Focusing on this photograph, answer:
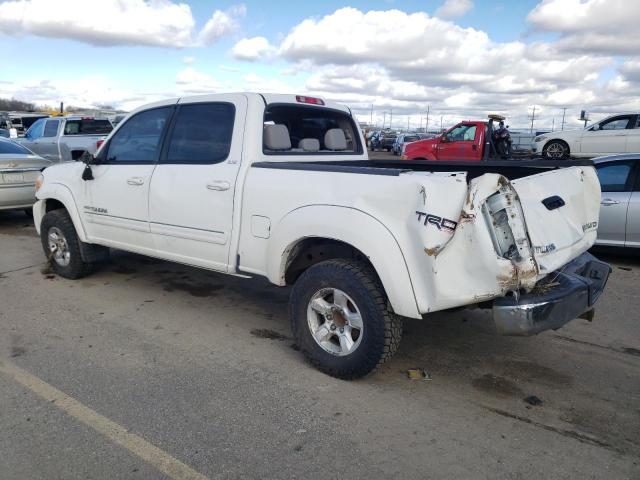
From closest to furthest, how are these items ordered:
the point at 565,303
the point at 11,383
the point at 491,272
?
1. the point at 491,272
2. the point at 565,303
3. the point at 11,383

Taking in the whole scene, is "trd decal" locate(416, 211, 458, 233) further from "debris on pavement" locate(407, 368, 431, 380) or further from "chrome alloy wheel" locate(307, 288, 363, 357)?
"debris on pavement" locate(407, 368, 431, 380)

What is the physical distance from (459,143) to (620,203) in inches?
415

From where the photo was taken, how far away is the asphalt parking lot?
110 inches

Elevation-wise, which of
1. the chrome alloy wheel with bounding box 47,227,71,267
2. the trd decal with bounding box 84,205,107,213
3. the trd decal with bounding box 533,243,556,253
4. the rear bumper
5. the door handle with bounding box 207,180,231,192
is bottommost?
the chrome alloy wheel with bounding box 47,227,71,267

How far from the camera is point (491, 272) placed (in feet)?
9.93

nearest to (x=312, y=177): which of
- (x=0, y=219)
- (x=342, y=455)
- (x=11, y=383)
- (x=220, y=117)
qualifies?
(x=220, y=117)

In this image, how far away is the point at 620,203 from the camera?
689 cm

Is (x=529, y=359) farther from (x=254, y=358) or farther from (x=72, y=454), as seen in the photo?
(x=72, y=454)

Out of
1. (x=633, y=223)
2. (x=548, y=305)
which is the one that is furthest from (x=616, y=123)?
(x=548, y=305)

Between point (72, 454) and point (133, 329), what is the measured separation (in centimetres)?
183

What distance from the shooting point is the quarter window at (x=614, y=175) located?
7.05 meters

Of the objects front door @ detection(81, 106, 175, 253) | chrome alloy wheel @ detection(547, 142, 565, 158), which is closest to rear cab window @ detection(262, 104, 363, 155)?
front door @ detection(81, 106, 175, 253)

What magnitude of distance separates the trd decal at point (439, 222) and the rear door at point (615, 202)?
4815mm

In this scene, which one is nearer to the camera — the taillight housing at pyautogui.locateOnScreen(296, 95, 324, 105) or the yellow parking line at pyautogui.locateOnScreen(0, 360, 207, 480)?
the yellow parking line at pyautogui.locateOnScreen(0, 360, 207, 480)
